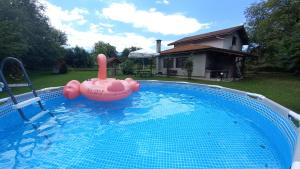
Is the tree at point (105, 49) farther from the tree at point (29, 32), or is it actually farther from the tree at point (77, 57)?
the tree at point (29, 32)

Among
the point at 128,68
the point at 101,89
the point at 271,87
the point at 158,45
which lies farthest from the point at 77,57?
the point at 271,87

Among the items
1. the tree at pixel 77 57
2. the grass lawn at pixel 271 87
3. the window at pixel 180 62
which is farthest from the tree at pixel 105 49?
the grass lawn at pixel 271 87

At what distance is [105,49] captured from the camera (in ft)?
183

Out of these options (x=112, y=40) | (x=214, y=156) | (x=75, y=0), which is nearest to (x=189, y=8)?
(x=75, y=0)

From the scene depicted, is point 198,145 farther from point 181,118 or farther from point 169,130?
point 181,118

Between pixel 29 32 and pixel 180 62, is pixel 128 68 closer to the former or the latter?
pixel 180 62

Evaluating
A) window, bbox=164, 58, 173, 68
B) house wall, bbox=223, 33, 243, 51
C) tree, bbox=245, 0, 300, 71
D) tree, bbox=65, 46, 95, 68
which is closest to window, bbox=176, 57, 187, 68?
window, bbox=164, 58, 173, 68

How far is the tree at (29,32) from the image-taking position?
42.0 ft

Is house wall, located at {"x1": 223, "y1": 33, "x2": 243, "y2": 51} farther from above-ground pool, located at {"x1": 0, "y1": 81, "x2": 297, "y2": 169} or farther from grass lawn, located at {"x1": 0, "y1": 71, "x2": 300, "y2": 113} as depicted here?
above-ground pool, located at {"x1": 0, "y1": 81, "x2": 297, "y2": 169}

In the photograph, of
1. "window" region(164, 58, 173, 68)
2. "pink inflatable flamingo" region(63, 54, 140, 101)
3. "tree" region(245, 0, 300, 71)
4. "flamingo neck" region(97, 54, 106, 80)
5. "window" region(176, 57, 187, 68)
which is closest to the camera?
"pink inflatable flamingo" region(63, 54, 140, 101)

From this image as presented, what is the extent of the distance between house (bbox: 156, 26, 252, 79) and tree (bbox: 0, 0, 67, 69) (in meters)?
11.9

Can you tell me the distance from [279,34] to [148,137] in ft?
66.0

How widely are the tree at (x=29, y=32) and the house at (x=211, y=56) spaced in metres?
11.9

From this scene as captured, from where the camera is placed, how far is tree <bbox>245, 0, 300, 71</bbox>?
15625 millimetres
